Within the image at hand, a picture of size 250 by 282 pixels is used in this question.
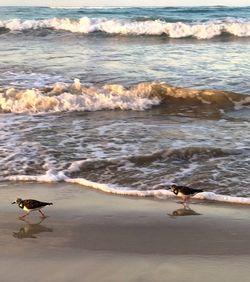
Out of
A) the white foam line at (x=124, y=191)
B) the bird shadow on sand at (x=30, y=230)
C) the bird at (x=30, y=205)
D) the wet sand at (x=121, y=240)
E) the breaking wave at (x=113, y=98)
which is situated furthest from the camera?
the breaking wave at (x=113, y=98)

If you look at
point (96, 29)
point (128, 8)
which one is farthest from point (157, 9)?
point (96, 29)

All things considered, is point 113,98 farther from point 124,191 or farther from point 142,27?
point 142,27

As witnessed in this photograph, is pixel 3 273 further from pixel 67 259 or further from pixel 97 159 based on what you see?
pixel 97 159

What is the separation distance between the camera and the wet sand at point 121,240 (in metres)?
4.14

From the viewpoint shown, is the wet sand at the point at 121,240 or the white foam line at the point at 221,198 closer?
the wet sand at the point at 121,240

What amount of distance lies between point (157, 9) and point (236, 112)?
33240 mm

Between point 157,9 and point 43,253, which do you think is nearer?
point 43,253

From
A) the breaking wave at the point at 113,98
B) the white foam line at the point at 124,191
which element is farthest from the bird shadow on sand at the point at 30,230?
the breaking wave at the point at 113,98

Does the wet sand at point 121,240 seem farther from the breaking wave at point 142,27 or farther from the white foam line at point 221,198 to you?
the breaking wave at point 142,27

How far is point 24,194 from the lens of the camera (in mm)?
6156

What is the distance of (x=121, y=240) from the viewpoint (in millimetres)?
4816

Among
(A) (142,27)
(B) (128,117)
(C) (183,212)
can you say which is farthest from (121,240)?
(A) (142,27)

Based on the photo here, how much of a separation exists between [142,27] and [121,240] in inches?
1030

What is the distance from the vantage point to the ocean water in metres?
6.77
